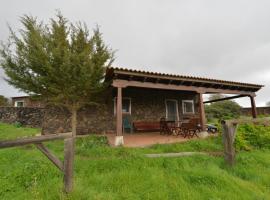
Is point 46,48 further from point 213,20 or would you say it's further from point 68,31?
point 213,20

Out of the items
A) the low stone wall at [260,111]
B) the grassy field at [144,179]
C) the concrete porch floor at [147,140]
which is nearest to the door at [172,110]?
the concrete porch floor at [147,140]

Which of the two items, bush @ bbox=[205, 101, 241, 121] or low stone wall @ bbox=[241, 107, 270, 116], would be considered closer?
low stone wall @ bbox=[241, 107, 270, 116]

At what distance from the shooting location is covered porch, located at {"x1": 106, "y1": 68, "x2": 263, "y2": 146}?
5.70 m

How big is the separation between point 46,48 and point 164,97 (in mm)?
7430

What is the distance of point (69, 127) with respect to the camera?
8.80 m

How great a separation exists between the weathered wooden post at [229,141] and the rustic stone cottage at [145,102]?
127 inches

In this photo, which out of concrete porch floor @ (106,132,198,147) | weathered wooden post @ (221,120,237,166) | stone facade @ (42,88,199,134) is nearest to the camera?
weathered wooden post @ (221,120,237,166)

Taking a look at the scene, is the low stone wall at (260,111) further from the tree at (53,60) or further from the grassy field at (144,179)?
the tree at (53,60)

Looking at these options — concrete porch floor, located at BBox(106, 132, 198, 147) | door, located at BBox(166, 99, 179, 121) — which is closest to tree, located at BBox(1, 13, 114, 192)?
concrete porch floor, located at BBox(106, 132, 198, 147)

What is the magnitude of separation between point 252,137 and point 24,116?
Result: 15.0 metres

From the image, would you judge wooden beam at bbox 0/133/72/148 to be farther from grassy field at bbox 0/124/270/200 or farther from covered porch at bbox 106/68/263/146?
covered porch at bbox 106/68/263/146

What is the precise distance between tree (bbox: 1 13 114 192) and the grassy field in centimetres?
321

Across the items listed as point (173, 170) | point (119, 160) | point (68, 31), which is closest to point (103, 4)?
point (68, 31)

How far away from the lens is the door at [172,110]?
10.6 meters
